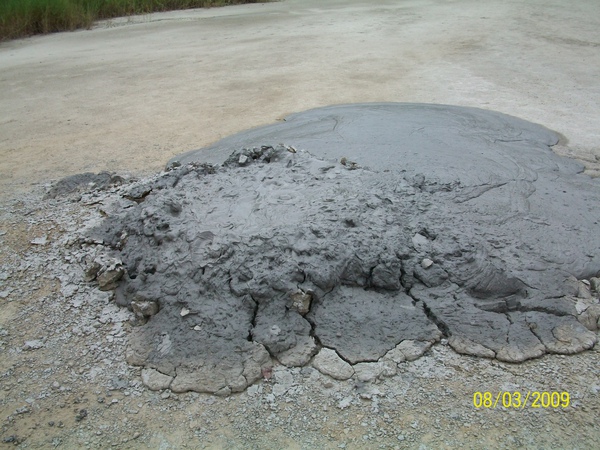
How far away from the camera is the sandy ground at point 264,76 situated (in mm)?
3754

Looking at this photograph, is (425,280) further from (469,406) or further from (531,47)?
(531,47)

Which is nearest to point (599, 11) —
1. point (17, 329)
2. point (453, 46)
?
point (453, 46)

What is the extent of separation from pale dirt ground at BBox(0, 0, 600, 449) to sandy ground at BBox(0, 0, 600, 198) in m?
0.02

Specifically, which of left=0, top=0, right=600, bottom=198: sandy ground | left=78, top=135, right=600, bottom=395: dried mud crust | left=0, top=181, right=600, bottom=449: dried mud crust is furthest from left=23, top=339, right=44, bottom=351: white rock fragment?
left=0, top=0, right=600, bottom=198: sandy ground

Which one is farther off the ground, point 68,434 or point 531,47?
point 531,47

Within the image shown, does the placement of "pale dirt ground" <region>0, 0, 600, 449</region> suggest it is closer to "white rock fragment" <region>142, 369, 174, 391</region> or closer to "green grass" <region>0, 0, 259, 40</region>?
"white rock fragment" <region>142, 369, 174, 391</region>

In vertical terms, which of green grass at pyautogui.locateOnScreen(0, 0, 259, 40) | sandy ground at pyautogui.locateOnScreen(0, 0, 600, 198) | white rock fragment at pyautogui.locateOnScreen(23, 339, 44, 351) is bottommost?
white rock fragment at pyautogui.locateOnScreen(23, 339, 44, 351)

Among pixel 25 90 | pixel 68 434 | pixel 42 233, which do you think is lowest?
pixel 68 434

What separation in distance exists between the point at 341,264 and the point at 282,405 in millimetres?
595

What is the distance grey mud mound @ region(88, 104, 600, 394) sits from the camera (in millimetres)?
1898

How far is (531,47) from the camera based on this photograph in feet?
18.5

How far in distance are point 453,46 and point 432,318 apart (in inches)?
184

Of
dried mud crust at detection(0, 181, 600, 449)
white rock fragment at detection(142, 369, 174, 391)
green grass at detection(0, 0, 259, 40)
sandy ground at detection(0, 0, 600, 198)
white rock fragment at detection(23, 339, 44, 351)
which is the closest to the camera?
dried mud crust at detection(0, 181, 600, 449)

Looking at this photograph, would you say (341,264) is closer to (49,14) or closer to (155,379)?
(155,379)
